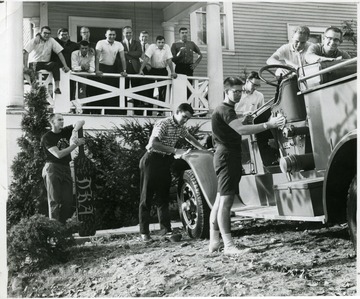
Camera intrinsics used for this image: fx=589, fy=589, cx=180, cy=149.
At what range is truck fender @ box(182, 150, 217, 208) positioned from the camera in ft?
19.7

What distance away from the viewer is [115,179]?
24.6 feet

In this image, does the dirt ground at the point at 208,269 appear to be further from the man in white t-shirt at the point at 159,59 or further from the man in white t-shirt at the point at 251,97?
the man in white t-shirt at the point at 159,59

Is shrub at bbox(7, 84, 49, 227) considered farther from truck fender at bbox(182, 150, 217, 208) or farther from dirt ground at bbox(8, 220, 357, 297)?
truck fender at bbox(182, 150, 217, 208)

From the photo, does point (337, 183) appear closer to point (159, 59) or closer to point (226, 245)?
point (226, 245)

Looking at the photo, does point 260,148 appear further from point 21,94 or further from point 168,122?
point 21,94

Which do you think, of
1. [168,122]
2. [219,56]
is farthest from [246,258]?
[219,56]

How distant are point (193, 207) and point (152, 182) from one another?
21.2 inches

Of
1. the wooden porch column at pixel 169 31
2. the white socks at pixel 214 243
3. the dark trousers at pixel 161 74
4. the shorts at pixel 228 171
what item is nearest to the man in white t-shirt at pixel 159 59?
the dark trousers at pixel 161 74

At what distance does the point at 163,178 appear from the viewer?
651 centimetres

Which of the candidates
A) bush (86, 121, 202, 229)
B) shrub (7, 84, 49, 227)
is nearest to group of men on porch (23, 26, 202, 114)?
bush (86, 121, 202, 229)

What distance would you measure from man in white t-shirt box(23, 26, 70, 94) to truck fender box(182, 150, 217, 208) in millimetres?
3961

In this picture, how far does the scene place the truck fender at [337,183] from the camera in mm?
4445

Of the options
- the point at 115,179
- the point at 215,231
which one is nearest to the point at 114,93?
the point at 115,179

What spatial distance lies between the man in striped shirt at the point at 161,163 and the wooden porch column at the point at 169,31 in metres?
7.79
